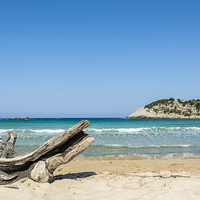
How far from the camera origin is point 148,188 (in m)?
3.81

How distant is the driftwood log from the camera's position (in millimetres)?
3994

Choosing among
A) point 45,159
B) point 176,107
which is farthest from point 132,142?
point 176,107

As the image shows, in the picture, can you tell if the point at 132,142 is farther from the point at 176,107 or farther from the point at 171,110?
the point at 176,107

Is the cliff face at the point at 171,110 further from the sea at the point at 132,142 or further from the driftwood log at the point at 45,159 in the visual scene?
the driftwood log at the point at 45,159

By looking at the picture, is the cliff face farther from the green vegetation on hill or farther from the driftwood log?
the driftwood log

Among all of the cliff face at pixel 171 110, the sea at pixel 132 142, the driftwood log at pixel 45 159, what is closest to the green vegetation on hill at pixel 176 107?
the cliff face at pixel 171 110

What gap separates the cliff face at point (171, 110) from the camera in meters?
83.9

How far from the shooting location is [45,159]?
13.8 feet

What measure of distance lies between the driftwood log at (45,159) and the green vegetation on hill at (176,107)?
88.3 metres

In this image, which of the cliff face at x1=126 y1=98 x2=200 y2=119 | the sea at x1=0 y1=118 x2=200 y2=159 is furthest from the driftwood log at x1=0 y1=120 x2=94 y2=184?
the cliff face at x1=126 y1=98 x2=200 y2=119

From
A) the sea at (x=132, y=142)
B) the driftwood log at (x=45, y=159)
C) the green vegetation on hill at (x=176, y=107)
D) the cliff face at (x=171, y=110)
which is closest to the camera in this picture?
the driftwood log at (x=45, y=159)

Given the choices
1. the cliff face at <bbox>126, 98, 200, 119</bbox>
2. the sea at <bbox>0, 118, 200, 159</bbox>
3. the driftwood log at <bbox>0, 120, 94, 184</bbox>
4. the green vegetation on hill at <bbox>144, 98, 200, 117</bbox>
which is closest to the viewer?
the driftwood log at <bbox>0, 120, 94, 184</bbox>

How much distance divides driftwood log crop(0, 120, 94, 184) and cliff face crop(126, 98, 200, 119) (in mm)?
86383

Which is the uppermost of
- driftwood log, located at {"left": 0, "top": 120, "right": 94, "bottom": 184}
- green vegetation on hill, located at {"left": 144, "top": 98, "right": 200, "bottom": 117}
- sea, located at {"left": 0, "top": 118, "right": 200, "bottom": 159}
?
green vegetation on hill, located at {"left": 144, "top": 98, "right": 200, "bottom": 117}
